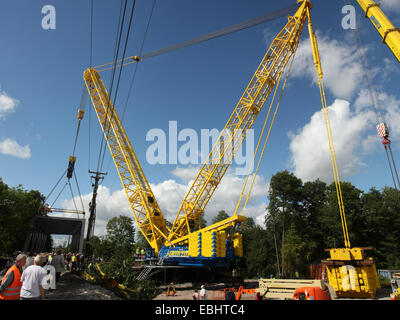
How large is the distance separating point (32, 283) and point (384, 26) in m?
19.2

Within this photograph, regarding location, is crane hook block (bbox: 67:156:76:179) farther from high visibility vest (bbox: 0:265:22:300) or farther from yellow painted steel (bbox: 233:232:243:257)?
high visibility vest (bbox: 0:265:22:300)

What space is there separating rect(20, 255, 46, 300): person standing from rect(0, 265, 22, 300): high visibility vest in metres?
0.14

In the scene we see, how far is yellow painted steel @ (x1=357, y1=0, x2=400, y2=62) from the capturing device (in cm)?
1285

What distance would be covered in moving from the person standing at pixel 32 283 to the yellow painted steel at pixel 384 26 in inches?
693

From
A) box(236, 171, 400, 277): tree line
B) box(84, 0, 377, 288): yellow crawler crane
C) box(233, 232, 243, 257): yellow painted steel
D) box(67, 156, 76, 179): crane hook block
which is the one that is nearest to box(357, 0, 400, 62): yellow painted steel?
box(84, 0, 377, 288): yellow crawler crane

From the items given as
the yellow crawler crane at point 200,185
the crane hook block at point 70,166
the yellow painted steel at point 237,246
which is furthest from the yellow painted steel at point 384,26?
the crane hook block at point 70,166

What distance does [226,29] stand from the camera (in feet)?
68.9

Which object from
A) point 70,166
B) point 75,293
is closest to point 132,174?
point 70,166

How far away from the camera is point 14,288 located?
4285mm

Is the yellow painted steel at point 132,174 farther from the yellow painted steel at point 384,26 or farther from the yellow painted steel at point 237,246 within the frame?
the yellow painted steel at point 384,26

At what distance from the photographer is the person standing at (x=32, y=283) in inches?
164
